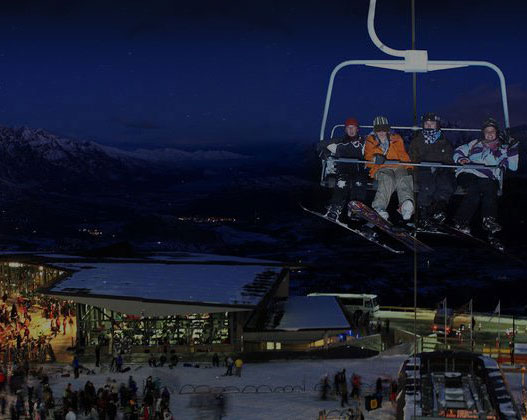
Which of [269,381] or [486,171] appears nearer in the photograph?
[486,171]

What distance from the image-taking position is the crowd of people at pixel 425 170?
1734 cm

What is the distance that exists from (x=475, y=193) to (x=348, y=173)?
274cm

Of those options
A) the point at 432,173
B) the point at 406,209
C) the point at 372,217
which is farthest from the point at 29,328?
the point at 406,209

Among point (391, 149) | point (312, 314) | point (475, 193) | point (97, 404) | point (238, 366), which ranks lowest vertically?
point (97, 404)

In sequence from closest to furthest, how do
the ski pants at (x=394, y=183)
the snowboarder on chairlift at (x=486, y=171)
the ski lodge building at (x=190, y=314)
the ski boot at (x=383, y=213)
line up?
1. the snowboarder on chairlift at (x=486, y=171)
2. the ski pants at (x=394, y=183)
3. the ski boot at (x=383, y=213)
4. the ski lodge building at (x=190, y=314)

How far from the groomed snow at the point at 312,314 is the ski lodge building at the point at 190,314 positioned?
0.04m

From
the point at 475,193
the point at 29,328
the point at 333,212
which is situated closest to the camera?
the point at 333,212

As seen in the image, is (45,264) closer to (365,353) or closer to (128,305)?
(128,305)

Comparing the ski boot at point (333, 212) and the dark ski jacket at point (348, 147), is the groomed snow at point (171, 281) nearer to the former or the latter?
the ski boot at point (333, 212)

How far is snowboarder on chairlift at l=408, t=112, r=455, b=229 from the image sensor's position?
17531 millimetres

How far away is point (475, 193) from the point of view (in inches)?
734

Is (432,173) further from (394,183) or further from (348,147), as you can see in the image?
(348,147)

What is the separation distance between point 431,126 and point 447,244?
131 m

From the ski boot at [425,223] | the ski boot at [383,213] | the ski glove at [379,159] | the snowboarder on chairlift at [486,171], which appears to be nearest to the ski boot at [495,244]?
the snowboarder on chairlift at [486,171]
